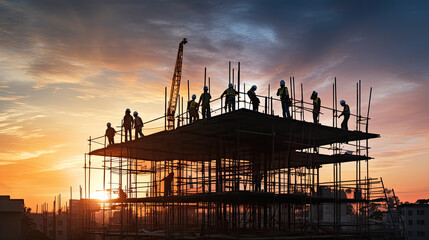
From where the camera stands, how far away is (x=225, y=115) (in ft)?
79.3

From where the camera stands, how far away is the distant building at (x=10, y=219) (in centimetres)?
4953

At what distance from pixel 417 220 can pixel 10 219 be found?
7943 cm

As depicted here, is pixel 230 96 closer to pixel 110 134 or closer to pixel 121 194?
pixel 110 134

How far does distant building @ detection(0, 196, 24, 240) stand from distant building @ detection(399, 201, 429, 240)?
7565cm

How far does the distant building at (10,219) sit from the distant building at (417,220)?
248 feet

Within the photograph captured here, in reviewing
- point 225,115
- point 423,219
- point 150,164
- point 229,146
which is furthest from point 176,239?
point 423,219

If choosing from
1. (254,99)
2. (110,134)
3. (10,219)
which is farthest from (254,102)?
(10,219)

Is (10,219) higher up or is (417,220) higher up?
(10,219)

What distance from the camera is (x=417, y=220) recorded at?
95062 millimetres

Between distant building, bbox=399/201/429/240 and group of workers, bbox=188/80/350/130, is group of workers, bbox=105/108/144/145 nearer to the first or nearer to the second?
group of workers, bbox=188/80/350/130

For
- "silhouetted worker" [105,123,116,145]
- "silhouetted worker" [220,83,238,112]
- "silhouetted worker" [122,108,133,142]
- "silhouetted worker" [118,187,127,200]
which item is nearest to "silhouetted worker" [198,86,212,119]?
"silhouetted worker" [220,83,238,112]

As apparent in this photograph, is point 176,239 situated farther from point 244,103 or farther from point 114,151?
point 114,151

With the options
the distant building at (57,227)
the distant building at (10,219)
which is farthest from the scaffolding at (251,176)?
the distant building at (57,227)

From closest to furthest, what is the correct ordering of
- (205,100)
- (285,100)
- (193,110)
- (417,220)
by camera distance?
(285,100) < (205,100) < (193,110) < (417,220)
